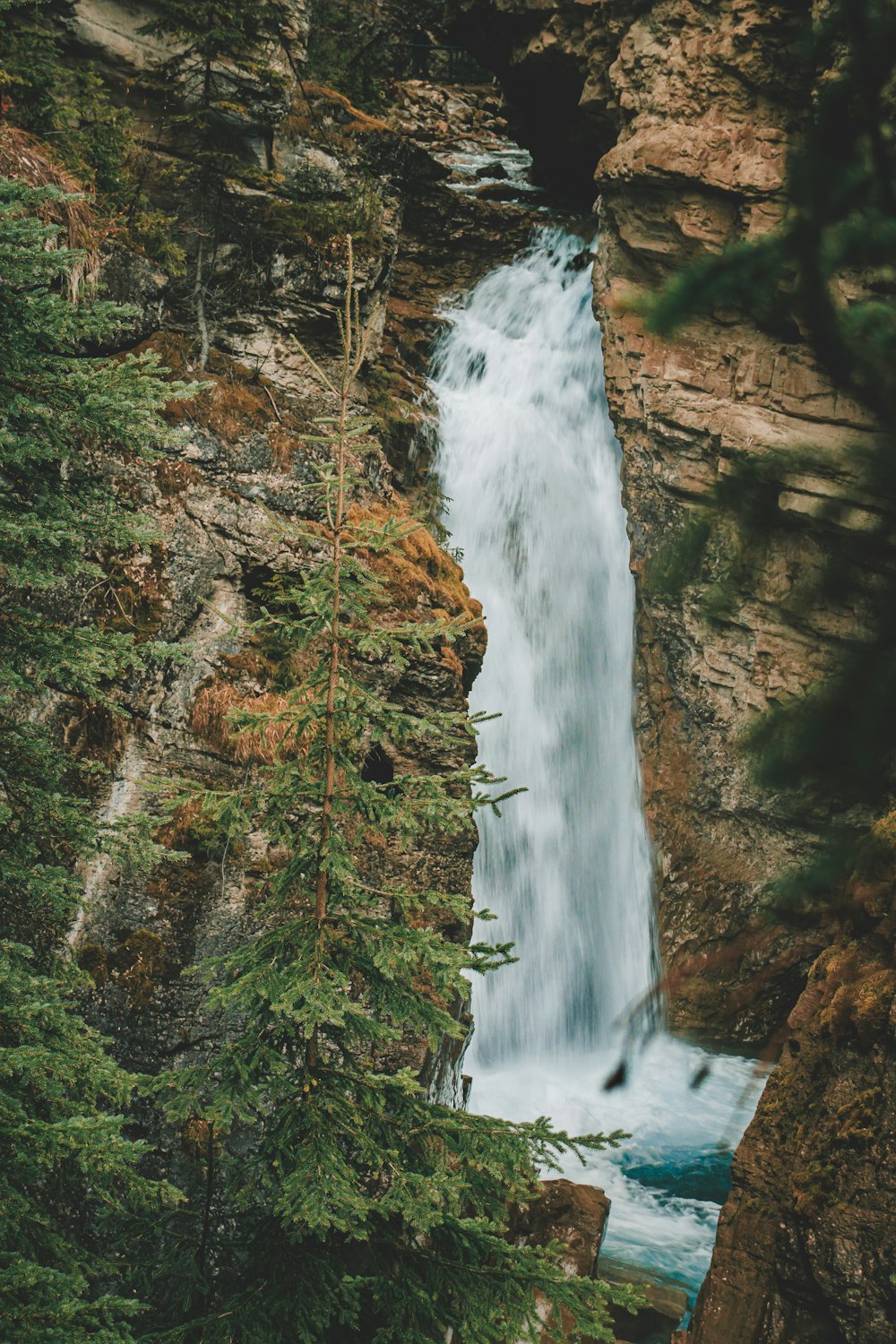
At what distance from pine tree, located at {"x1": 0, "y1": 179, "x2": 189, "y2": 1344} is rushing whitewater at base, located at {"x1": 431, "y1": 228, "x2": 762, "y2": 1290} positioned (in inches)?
257

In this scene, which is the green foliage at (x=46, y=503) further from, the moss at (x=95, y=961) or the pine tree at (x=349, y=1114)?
the moss at (x=95, y=961)

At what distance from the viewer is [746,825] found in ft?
39.7

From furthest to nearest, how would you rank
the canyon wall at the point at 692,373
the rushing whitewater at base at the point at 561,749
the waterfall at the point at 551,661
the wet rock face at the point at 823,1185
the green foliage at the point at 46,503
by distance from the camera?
1. the waterfall at the point at 551,661
2. the canyon wall at the point at 692,373
3. the rushing whitewater at base at the point at 561,749
4. the wet rock face at the point at 823,1185
5. the green foliage at the point at 46,503

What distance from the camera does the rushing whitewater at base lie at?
33.4ft

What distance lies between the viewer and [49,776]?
4152mm

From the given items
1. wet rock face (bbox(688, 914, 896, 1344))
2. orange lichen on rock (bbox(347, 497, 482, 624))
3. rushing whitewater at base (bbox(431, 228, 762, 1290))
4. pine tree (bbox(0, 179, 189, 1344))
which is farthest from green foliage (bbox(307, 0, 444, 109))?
wet rock face (bbox(688, 914, 896, 1344))

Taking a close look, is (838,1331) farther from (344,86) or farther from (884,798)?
(344,86)

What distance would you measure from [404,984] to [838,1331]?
2690mm

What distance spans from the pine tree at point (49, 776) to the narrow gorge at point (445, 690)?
1.4 inches

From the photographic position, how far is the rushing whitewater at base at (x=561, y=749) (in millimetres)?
10188

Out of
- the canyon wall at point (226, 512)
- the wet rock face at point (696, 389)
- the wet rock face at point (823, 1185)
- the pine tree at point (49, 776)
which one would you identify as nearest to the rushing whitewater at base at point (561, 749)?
the wet rock face at point (696, 389)

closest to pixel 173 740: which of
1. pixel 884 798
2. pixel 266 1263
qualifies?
pixel 266 1263

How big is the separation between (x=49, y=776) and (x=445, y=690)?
10.8 ft

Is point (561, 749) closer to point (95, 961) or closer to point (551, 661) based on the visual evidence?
point (551, 661)
